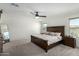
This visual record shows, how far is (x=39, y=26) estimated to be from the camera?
6.64ft

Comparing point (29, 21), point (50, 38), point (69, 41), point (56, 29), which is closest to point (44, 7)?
point (29, 21)

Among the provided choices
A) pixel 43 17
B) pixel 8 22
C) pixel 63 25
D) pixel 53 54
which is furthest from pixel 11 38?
pixel 63 25

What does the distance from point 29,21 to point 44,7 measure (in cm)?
46

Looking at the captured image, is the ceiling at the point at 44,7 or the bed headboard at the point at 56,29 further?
the bed headboard at the point at 56,29

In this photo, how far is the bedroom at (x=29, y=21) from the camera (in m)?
1.87

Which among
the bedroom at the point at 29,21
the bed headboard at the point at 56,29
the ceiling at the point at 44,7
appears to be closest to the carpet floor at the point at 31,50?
the bedroom at the point at 29,21

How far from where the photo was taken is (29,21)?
201cm

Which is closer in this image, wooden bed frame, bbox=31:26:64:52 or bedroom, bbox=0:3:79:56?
bedroom, bbox=0:3:79:56

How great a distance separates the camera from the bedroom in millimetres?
1865

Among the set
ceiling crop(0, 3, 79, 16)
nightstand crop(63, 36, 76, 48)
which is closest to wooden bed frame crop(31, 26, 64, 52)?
nightstand crop(63, 36, 76, 48)

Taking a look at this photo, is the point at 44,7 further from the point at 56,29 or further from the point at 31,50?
the point at 31,50

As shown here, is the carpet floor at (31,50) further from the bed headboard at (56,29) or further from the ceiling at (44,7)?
the ceiling at (44,7)

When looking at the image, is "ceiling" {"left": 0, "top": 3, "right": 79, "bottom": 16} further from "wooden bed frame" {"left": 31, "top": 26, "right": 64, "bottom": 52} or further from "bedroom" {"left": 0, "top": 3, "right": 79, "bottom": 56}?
"wooden bed frame" {"left": 31, "top": 26, "right": 64, "bottom": 52}

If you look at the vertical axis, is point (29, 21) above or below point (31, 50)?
above
